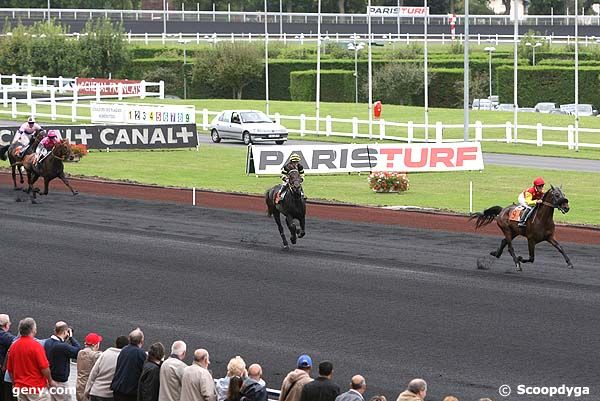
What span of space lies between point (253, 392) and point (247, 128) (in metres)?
37.1

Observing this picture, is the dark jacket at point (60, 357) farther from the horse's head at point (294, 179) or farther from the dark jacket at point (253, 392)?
the horse's head at point (294, 179)

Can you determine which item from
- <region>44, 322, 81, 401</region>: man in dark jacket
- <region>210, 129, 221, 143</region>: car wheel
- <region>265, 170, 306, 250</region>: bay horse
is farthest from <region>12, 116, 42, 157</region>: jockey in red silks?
<region>44, 322, 81, 401</region>: man in dark jacket

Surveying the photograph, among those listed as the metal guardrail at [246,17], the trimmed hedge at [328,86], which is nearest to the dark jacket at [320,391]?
the trimmed hedge at [328,86]

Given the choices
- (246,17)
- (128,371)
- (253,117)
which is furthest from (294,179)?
(246,17)

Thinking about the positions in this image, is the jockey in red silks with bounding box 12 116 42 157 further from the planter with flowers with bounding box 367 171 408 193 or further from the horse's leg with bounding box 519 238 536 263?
the horse's leg with bounding box 519 238 536 263

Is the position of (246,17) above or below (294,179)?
above

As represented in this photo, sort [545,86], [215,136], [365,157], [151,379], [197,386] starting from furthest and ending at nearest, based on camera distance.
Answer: [545,86] → [215,136] → [365,157] → [151,379] → [197,386]

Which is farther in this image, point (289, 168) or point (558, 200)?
point (289, 168)

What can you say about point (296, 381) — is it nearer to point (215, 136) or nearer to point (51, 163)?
point (51, 163)

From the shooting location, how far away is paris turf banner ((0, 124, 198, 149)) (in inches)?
1777

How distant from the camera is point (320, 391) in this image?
464 inches

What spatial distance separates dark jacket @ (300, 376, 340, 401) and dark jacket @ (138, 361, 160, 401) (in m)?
1.61

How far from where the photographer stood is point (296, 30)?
106m

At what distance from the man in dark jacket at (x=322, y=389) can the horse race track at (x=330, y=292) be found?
271 centimetres
